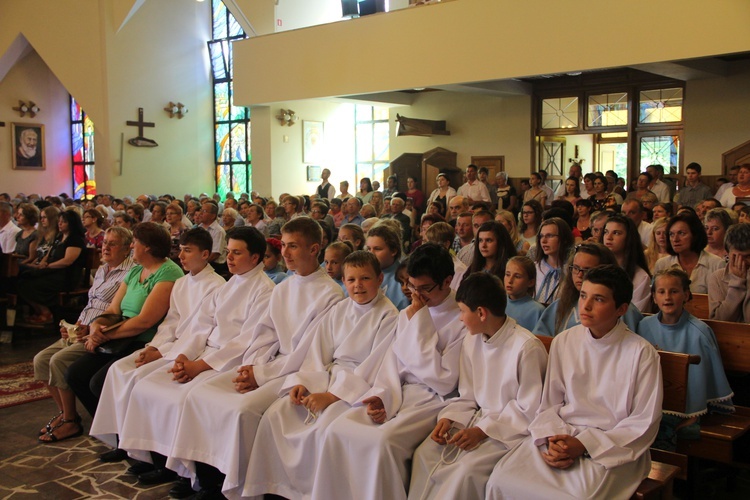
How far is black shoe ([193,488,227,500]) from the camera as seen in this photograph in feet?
12.2

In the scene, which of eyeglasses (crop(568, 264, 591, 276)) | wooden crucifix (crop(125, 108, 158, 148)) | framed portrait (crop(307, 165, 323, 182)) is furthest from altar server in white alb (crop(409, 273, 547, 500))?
wooden crucifix (crop(125, 108, 158, 148))

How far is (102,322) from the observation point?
4.53 meters

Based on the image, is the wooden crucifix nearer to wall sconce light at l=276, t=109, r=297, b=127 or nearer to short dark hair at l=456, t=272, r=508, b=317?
wall sconce light at l=276, t=109, r=297, b=127

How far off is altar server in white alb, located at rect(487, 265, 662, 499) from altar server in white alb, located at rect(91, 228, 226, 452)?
7.61ft

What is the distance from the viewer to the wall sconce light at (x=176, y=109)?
18344mm

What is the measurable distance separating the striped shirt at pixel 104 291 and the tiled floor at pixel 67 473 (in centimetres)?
75

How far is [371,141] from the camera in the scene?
18516 millimetres

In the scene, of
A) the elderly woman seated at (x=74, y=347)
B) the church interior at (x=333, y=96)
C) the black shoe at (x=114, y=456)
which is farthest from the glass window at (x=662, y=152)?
the black shoe at (x=114, y=456)

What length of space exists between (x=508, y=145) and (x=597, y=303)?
38.3 ft

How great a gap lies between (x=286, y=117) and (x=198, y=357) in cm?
1201

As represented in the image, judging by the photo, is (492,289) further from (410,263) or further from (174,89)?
(174,89)

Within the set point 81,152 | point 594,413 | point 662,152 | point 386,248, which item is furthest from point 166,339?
point 81,152

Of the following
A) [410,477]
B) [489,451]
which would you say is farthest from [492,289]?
[410,477]

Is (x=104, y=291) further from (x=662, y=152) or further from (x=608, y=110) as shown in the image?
(x=608, y=110)
